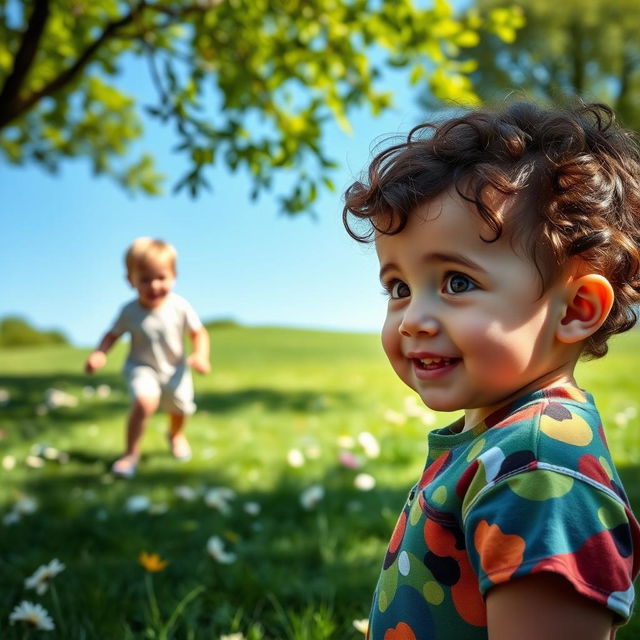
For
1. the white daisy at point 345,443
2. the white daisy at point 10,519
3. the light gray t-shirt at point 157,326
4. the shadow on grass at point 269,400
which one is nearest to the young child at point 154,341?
the light gray t-shirt at point 157,326

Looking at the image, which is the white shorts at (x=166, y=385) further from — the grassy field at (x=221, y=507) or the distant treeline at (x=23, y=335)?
the distant treeline at (x=23, y=335)

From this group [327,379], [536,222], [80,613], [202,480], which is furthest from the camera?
[327,379]

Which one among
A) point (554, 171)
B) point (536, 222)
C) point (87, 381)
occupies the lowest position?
point (87, 381)

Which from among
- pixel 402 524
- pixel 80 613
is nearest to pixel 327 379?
pixel 80 613

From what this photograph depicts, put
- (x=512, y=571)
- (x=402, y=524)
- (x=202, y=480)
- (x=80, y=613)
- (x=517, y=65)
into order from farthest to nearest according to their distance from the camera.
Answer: (x=517, y=65) → (x=202, y=480) → (x=80, y=613) → (x=402, y=524) → (x=512, y=571)

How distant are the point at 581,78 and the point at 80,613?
2311 centimetres

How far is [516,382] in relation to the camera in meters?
1.43

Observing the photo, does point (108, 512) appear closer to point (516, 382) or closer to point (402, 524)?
point (402, 524)

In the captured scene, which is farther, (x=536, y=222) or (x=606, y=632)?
(x=536, y=222)

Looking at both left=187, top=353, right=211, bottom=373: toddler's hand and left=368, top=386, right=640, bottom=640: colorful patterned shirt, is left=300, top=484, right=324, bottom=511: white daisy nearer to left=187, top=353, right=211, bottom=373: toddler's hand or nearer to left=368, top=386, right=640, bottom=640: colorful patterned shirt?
left=187, top=353, right=211, bottom=373: toddler's hand

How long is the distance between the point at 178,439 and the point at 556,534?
15.7 ft

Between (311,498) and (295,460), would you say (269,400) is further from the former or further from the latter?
(311,498)

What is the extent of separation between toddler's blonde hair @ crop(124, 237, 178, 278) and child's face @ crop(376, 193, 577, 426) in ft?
11.4

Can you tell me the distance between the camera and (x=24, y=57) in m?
6.46
